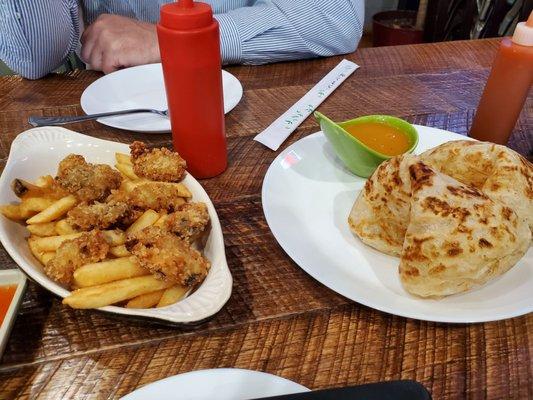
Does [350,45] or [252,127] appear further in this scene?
[350,45]

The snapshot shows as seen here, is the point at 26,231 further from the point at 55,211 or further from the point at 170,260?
the point at 170,260

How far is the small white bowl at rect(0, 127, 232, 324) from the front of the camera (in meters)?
0.94

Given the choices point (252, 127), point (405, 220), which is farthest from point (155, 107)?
point (405, 220)

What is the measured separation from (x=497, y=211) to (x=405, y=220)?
24cm

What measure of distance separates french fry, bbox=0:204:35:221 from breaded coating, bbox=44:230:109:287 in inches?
7.8

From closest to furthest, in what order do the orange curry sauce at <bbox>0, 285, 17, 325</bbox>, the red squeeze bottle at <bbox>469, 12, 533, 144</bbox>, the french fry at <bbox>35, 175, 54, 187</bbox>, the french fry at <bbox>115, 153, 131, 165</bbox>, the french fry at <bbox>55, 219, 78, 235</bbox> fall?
1. the orange curry sauce at <bbox>0, 285, 17, 325</bbox>
2. the french fry at <bbox>55, 219, 78, 235</bbox>
3. the french fry at <bbox>35, 175, 54, 187</bbox>
4. the french fry at <bbox>115, 153, 131, 165</bbox>
5. the red squeeze bottle at <bbox>469, 12, 533, 144</bbox>

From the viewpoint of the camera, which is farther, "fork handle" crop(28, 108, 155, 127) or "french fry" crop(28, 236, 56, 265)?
"fork handle" crop(28, 108, 155, 127)

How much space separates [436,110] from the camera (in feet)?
6.61

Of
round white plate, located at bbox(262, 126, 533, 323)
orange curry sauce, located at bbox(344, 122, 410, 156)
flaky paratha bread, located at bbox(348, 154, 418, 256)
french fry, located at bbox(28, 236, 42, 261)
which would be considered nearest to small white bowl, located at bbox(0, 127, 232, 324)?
french fry, located at bbox(28, 236, 42, 261)

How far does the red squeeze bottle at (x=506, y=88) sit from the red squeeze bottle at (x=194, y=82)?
41.3 inches

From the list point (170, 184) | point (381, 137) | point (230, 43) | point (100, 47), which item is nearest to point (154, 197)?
point (170, 184)

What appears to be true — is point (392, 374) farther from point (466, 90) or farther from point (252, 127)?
point (466, 90)

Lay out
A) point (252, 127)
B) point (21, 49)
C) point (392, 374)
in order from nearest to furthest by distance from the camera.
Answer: point (392, 374)
point (252, 127)
point (21, 49)

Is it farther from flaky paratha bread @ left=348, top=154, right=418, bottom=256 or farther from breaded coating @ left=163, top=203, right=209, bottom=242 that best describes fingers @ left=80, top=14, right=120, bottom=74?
flaky paratha bread @ left=348, top=154, right=418, bottom=256
